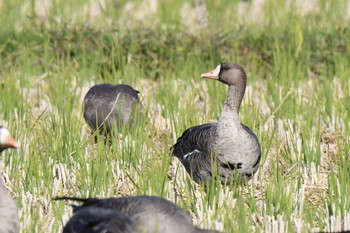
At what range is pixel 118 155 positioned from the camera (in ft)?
19.4

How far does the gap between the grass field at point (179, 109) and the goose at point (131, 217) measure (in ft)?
1.16

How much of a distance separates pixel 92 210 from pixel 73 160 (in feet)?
7.08

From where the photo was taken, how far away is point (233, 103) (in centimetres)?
590

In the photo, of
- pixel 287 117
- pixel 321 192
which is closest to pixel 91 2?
pixel 287 117

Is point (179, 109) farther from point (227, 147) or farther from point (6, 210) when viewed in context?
point (6, 210)

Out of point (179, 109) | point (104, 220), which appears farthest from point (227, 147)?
point (104, 220)

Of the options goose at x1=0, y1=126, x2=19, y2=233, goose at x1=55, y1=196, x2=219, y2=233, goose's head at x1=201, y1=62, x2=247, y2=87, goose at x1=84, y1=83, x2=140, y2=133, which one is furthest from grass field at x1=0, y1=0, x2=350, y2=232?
goose's head at x1=201, y1=62, x2=247, y2=87

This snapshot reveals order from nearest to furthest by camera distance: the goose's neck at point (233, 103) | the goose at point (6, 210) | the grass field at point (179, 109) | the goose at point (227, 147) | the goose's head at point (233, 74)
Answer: the goose at point (6, 210) → the grass field at point (179, 109) → the goose at point (227, 147) → the goose's neck at point (233, 103) → the goose's head at point (233, 74)

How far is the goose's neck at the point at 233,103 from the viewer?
227 inches

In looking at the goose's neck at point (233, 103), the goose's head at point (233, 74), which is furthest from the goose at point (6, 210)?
the goose's head at point (233, 74)

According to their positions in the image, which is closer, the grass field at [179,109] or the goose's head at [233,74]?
the grass field at [179,109]

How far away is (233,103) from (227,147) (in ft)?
1.40

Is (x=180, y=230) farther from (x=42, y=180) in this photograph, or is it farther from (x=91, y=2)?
(x=91, y=2)

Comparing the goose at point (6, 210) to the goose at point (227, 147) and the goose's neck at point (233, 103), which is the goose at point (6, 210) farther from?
the goose's neck at point (233, 103)
